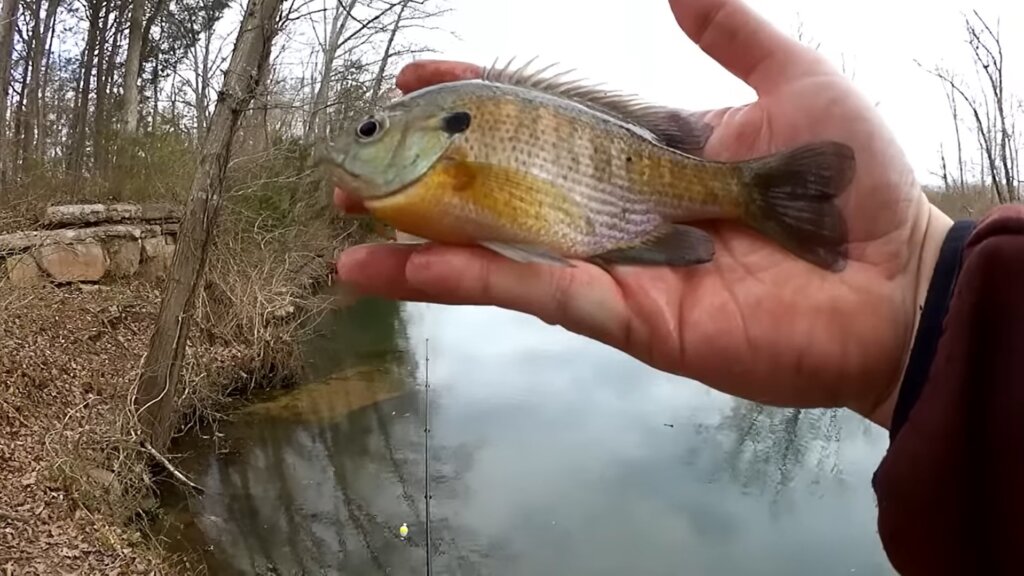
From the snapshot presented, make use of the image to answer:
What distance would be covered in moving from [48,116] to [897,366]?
20638mm

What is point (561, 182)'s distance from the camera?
2.28m

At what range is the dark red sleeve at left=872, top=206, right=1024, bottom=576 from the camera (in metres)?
1.59

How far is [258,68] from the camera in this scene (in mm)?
8648

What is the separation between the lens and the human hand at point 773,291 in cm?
215

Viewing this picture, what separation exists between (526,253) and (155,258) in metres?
13.9

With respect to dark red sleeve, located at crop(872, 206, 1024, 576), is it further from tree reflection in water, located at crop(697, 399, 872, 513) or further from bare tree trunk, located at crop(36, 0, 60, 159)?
bare tree trunk, located at crop(36, 0, 60, 159)

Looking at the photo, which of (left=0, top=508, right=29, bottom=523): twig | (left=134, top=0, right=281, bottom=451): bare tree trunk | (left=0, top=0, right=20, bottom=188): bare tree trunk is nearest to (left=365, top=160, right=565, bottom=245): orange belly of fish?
(left=0, top=508, right=29, bottom=523): twig

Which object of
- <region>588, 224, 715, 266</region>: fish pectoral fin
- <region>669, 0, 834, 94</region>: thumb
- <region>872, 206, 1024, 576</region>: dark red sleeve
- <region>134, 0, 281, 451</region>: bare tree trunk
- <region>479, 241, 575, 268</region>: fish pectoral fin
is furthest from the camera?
<region>134, 0, 281, 451</region>: bare tree trunk

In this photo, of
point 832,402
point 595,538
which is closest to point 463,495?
point 595,538

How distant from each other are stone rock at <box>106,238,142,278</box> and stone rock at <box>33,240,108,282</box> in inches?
8.4

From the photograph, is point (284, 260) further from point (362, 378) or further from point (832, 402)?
point (832, 402)

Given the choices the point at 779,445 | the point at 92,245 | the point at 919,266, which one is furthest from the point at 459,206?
the point at 92,245

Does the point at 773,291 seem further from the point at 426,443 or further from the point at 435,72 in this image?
the point at 426,443

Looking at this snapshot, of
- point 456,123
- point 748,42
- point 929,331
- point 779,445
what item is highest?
point 748,42
